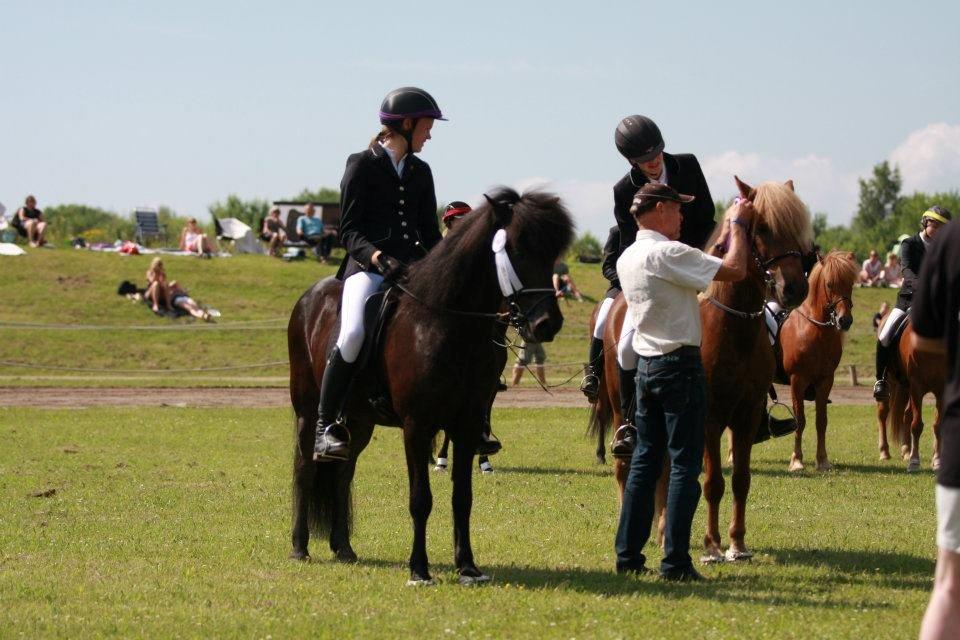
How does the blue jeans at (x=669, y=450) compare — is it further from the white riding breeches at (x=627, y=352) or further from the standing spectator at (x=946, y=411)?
the standing spectator at (x=946, y=411)

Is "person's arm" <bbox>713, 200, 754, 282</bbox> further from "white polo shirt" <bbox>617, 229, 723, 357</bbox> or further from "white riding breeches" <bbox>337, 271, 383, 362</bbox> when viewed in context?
"white riding breeches" <bbox>337, 271, 383, 362</bbox>

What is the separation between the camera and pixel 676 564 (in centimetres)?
793

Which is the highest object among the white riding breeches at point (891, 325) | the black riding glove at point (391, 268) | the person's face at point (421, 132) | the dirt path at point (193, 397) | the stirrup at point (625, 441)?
the person's face at point (421, 132)

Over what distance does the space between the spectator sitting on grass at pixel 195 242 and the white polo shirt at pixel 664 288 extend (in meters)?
34.1

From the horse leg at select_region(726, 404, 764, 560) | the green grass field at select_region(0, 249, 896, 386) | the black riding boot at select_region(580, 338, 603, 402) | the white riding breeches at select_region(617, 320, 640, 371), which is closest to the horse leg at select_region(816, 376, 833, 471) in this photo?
the black riding boot at select_region(580, 338, 603, 402)

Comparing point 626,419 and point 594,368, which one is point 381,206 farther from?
point 594,368

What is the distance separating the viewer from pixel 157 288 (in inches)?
1298

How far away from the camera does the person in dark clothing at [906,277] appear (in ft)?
45.4

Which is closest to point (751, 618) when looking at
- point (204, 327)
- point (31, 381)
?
point (31, 381)

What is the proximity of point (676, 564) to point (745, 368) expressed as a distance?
1.50 meters

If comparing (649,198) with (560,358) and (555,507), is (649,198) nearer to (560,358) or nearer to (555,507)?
(555,507)

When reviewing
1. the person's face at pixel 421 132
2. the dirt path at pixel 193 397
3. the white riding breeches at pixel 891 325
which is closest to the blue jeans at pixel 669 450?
the person's face at pixel 421 132

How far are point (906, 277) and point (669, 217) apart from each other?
7247 mm

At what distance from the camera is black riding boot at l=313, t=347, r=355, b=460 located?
8.31 meters
